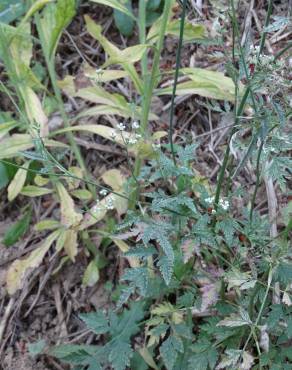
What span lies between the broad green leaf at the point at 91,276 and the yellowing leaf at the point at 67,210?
181 mm

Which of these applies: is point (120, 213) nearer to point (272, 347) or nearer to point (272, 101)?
point (272, 347)

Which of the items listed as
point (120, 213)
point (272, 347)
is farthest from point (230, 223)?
point (120, 213)

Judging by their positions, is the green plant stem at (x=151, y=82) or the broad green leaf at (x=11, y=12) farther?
the broad green leaf at (x=11, y=12)

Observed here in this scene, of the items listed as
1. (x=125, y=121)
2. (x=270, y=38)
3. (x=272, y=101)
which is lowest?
(x=125, y=121)

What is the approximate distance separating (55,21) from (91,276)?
2.99 ft

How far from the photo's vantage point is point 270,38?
2.28 metres

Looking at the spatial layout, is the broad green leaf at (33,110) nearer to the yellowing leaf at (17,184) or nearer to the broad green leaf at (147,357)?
the yellowing leaf at (17,184)

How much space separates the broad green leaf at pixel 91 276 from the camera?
197 centimetres

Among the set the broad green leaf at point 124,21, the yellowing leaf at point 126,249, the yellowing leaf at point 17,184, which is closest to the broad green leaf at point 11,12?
the broad green leaf at point 124,21

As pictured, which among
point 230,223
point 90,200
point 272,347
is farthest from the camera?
point 90,200

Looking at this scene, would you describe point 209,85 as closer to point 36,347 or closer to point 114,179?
point 114,179

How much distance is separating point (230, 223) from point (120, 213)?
2.31ft

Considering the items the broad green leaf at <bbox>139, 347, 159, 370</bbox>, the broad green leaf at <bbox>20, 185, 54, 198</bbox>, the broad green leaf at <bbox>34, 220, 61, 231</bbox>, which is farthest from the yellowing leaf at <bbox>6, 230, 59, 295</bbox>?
the broad green leaf at <bbox>139, 347, 159, 370</bbox>

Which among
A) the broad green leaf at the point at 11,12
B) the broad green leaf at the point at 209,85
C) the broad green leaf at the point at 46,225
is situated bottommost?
the broad green leaf at the point at 46,225
